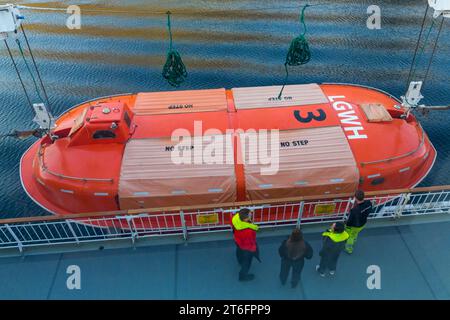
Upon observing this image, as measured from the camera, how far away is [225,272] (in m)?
5.59

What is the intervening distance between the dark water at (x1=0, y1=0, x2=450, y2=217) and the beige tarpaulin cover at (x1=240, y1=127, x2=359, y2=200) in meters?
3.95

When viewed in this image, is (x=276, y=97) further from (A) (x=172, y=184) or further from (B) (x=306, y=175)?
(A) (x=172, y=184)

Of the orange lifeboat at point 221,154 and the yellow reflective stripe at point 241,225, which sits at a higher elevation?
the orange lifeboat at point 221,154

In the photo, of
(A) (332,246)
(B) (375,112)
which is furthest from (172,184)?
(B) (375,112)

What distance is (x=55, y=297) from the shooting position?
17.5ft

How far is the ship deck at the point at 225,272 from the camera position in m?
5.31

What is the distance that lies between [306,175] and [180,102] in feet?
13.9

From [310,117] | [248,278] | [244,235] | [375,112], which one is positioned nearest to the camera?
[244,235]

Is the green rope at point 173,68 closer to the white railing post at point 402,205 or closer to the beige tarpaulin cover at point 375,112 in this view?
the beige tarpaulin cover at point 375,112

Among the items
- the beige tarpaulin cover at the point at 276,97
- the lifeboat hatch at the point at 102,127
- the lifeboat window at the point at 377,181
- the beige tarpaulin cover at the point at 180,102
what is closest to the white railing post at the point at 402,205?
the lifeboat window at the point at 377,181

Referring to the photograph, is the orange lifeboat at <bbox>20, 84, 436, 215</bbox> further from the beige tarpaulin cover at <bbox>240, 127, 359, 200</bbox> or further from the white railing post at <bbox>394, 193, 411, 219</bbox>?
the white railing post at <bbox>394, 193, 411, 219</bbox>

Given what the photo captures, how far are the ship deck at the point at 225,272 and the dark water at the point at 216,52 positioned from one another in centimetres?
486

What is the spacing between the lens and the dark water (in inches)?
516
